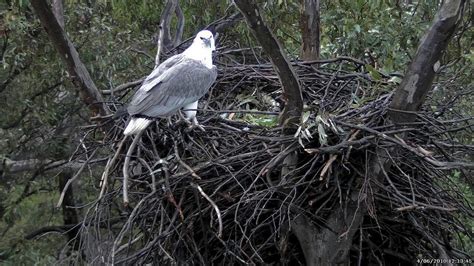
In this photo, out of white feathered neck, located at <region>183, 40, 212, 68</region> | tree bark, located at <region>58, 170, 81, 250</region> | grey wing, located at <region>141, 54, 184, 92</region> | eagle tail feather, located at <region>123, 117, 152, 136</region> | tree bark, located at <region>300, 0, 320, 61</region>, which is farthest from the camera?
tree bark, located at <region>58, 170, 81, 250</region>

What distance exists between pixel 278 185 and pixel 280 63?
2.04ft

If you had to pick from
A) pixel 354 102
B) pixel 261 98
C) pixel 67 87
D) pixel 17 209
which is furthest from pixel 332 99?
pixel 17 209

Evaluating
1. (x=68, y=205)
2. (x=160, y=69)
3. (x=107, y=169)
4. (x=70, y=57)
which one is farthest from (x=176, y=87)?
(x=68, y=205)

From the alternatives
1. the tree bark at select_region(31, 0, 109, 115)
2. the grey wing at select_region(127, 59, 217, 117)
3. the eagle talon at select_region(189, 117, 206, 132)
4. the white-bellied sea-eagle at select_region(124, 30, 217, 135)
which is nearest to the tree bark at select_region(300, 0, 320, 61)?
the white-bellied sea-eagle at select_region(124, 30, 217, 135)

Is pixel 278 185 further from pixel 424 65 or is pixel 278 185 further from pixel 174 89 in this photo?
pixel 174 89

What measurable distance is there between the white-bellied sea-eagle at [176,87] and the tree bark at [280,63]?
0.70 metres

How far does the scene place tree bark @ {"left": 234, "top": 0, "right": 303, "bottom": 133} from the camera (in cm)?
323

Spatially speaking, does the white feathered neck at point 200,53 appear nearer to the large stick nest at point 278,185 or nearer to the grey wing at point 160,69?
the grey wing at point 160,69

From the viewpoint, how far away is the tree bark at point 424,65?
10.7ft

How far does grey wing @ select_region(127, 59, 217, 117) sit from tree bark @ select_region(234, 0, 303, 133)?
0.83 m

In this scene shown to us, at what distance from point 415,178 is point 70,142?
5043mm

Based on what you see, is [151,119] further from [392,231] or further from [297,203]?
[392,231]

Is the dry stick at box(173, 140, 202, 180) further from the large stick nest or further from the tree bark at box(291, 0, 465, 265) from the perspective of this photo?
the tree bark at box(291, 0, 465, 265)

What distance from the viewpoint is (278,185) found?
3.63 m
